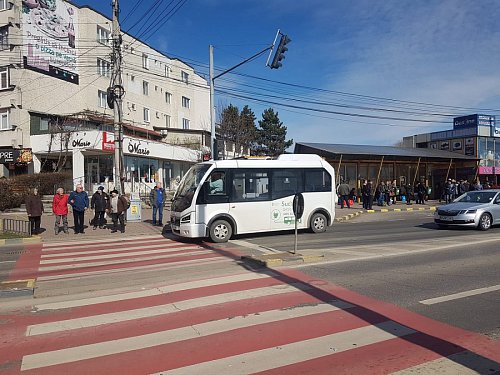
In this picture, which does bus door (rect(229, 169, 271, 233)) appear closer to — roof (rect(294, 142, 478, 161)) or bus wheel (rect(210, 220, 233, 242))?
bus wheel (rect(210, 220, 233, 242))

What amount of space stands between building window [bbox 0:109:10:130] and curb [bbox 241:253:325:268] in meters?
27.8

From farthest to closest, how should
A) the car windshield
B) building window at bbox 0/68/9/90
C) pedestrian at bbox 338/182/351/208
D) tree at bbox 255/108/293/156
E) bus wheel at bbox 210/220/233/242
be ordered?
tree at bbox 255/108/293/156 → building window at bbox 0/68/9/90 → pedestrian at bbox 338/182/351/208 → the car windshield → bus wheel at bbox 210/220/233/242

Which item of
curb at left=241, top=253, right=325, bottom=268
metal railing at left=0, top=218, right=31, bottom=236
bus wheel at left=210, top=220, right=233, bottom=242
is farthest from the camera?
metal railing at left=0, top=218, right=31, bottom=236

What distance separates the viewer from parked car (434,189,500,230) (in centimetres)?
1512

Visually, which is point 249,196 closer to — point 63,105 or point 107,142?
point 107,142

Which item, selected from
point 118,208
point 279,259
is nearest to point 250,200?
point 279,259

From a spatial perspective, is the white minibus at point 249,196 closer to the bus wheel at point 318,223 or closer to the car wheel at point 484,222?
the bus wheel at point 318,223

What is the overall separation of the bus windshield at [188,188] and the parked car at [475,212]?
880cm

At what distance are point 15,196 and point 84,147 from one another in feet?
19.4

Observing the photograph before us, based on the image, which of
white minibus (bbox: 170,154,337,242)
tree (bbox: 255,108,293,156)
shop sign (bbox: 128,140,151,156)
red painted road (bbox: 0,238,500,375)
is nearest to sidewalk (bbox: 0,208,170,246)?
white minibus (bbox: 170,154,337,242)

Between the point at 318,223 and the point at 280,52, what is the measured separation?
7125 millimetres

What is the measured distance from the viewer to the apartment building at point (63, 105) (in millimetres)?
30188

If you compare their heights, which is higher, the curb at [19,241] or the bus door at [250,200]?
the bus door at [250,200]

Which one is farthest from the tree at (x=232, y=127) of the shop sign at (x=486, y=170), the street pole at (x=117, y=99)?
the street pole at (x=117, y=99)
